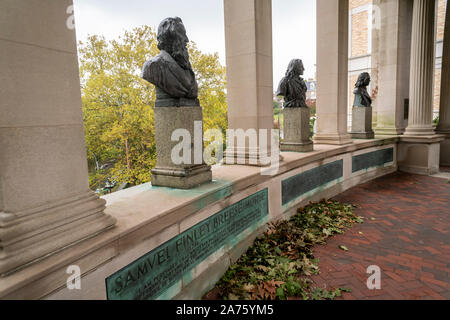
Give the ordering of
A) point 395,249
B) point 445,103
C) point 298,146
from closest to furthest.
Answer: point 395,249
point 298,146
point 445,103

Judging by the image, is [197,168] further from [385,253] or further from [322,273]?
[385,253]

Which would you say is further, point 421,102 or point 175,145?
point 421,102

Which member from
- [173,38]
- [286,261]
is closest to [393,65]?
[286,261]

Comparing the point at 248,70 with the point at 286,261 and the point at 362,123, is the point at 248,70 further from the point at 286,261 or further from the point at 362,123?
the point at 362,123

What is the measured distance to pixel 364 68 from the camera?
2303cm

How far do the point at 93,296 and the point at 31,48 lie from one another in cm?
188

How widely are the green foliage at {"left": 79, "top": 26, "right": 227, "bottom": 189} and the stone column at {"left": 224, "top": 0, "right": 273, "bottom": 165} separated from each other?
1135 cm

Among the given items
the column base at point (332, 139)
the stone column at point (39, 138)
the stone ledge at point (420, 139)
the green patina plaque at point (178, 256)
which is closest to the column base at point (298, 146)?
the column base at point (332, 139)

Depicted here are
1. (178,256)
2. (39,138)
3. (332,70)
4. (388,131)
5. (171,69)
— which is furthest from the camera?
(388,131)

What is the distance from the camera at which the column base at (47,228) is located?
1953mm

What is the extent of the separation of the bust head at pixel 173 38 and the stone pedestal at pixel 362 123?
305 inches

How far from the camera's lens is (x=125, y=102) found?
1736 cm

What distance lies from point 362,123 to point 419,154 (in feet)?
7.89
